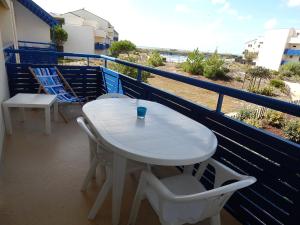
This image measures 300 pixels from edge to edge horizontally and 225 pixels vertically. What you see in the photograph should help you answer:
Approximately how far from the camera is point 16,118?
3480mm

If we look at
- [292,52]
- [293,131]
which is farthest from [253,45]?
[293,131]

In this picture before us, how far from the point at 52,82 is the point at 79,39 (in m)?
22.3

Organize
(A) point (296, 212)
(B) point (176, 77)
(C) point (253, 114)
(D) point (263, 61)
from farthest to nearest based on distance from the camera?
(D) point (263, 61) → (C) point (253, 114) → (B) point (176, 77) → (A) point (296, 212)

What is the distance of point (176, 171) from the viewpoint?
7.78 ft

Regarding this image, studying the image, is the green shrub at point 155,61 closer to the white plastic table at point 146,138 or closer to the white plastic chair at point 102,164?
the white plastic table at point 146,138

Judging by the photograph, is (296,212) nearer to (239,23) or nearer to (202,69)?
(202,69)

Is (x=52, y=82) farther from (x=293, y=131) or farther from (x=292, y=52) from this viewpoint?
(x=292, y=52)

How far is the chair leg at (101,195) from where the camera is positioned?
1.50 metres

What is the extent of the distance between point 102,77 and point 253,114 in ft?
19.1

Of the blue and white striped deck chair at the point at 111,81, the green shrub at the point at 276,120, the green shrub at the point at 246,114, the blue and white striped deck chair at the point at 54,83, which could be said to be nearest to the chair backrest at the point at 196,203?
the blue and white striped deck chair at the point at 111,81

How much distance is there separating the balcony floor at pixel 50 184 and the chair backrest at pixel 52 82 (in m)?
0.83

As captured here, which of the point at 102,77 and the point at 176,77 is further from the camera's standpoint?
the point at 102,77

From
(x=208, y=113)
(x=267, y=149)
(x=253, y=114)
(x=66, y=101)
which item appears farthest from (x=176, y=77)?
(x=253, y=114)

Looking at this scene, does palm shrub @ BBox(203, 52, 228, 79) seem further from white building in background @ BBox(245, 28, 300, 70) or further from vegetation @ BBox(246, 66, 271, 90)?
white building in background @ BBox(245, 28, 300, 70)
